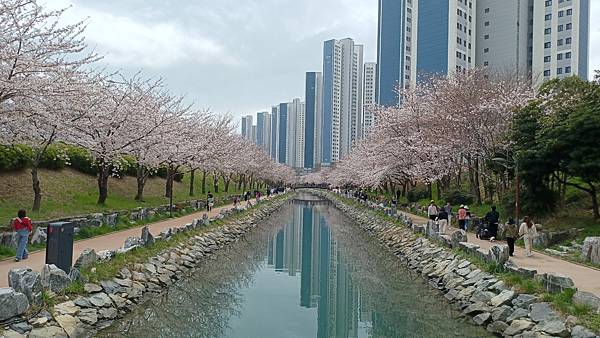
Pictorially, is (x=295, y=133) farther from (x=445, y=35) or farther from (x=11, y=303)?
(x=11, y=303)

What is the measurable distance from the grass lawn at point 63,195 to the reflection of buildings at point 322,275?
8.18 meters

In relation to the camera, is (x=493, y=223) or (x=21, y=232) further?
(x=493, y=223)

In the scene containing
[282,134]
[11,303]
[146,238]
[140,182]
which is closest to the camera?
[11,303]

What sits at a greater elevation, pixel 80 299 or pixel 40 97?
pixel 40 97

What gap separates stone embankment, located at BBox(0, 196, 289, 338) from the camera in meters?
8.02

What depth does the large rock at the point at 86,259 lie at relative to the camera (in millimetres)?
10961

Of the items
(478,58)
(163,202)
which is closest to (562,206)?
(163,202)

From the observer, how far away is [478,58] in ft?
243

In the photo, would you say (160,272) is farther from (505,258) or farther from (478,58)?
(478,58)

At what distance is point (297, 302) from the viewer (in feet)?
48.0

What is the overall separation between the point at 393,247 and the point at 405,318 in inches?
443

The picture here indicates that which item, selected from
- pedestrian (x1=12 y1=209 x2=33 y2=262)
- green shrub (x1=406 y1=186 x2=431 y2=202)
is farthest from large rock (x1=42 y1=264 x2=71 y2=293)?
green shrub (x1=406 y1=186 x2=431 y2=202)

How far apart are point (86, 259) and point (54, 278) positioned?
1748 millimetres

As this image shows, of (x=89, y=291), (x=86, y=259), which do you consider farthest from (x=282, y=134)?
(x=89, y=291)
